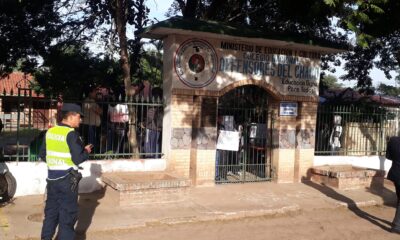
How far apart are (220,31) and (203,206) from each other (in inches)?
136

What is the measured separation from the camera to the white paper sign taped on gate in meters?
10.2

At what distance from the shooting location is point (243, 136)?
1055 centimetres

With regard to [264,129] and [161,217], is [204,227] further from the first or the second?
[264,129]

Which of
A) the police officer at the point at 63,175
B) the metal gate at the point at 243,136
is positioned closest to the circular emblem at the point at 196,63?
the metal gate at the point at 243,136

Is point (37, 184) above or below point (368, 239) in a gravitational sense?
above

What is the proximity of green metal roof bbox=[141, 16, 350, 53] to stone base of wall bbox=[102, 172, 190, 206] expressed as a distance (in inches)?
113

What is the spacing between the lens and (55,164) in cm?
516

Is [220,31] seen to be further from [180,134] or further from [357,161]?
[357,161]

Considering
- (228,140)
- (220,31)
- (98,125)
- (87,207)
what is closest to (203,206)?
(87,207)

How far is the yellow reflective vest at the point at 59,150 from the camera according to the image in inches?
202

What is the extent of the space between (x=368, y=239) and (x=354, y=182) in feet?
11.9

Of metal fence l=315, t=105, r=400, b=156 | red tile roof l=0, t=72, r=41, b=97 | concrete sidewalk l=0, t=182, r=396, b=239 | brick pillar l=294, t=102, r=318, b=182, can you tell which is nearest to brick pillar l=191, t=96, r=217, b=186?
concrete sidewalk l=0, t=182, r=396, b=239

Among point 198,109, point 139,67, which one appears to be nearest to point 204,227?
point 198,109

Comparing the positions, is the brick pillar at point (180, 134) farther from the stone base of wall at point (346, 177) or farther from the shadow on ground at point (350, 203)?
the stone base of wall at point (346, 177)
